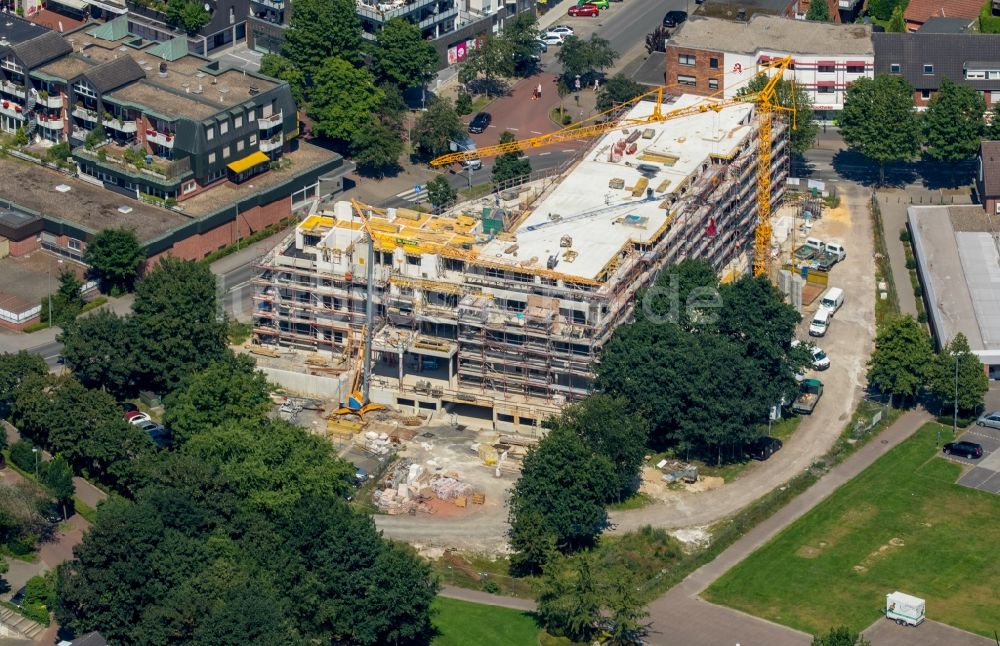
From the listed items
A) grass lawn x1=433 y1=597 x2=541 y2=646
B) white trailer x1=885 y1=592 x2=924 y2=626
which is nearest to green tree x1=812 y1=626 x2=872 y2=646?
white trailer x1=885 y1=592 x2=924 y2=626

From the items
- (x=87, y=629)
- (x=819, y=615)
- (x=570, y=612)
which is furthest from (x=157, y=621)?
(x=819, y=615)


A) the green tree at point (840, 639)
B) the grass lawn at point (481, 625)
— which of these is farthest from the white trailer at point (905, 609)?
the grass lawn at point (481, 625)

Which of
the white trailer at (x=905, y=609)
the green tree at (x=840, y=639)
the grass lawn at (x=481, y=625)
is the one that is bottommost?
the grass lawn at (x=481, y=625)

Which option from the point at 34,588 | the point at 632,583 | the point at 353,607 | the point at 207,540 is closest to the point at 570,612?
the point at 632,583

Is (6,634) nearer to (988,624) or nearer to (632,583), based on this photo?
(632,583)

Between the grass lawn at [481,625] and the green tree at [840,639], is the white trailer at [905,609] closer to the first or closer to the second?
the green tree at [840,639]

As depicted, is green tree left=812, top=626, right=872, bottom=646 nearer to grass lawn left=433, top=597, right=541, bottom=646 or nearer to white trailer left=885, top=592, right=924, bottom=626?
Result: white trailer left=885, top=592, right=924, bottom=626

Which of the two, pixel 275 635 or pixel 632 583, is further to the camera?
pixel 632 583
